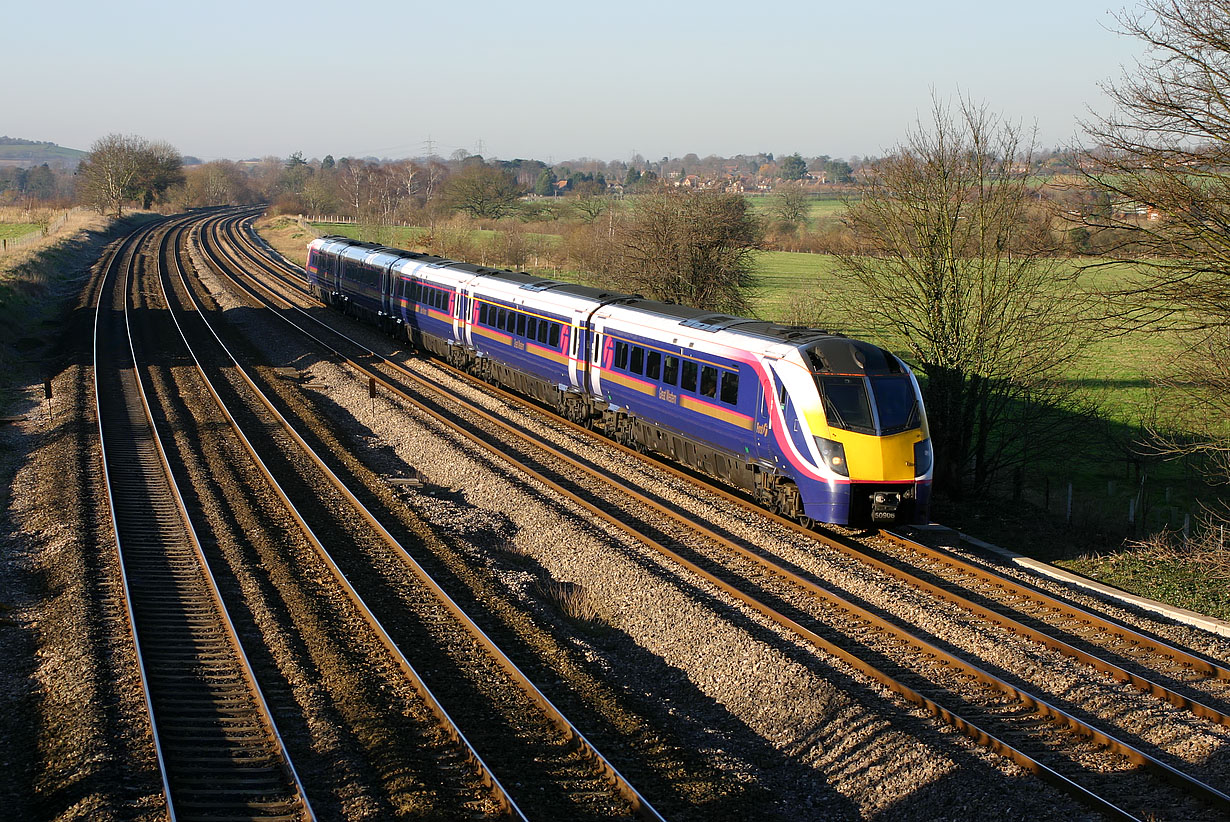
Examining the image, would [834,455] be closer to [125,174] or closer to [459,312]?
[459,312]

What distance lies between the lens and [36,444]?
65.3ft

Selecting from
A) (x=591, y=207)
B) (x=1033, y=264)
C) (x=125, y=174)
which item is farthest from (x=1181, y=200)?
(x=125, y=174)

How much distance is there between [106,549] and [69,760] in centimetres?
607

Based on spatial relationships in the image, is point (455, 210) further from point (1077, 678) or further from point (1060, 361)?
point (1077, 678)

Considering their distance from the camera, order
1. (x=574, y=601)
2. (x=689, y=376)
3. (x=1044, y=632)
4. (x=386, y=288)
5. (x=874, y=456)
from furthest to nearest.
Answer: (x=386, y=288) < (x=689, y=376) < (x=874, y=456) < (x=574, y=601) < (x=1044, y=632)

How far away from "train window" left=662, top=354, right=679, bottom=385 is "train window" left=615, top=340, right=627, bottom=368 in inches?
62.8

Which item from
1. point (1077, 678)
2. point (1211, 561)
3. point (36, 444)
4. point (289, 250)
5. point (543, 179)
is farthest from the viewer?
point (543, 179)

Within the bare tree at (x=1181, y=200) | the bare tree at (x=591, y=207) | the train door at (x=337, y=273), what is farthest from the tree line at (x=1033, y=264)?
the bare tree at (x=591, y=207)

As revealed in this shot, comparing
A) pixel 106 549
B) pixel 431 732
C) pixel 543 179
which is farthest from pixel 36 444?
pixel 543 179

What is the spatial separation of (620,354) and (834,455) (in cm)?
674

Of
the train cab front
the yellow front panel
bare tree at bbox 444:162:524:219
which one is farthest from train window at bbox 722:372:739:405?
bare tree at bbox 444:162:524:219

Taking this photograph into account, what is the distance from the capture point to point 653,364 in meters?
18.5

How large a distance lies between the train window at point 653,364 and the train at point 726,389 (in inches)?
1.4

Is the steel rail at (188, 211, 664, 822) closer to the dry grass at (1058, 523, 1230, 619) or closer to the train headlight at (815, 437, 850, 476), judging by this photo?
the train headlight at (815, 437, 850, 476)
